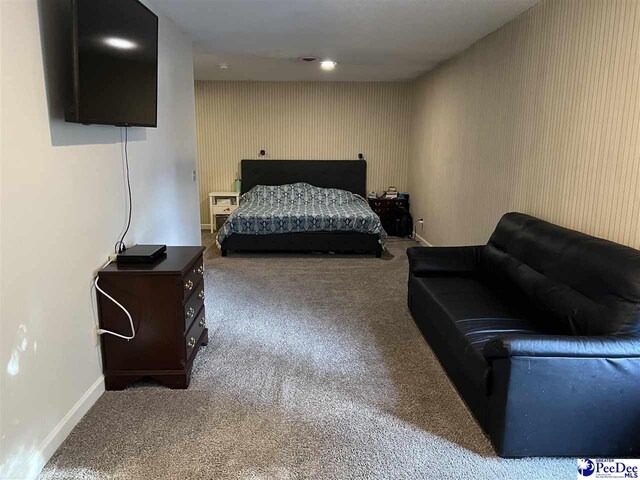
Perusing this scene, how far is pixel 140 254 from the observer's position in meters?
2.65

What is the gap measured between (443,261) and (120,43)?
2539 millimetres

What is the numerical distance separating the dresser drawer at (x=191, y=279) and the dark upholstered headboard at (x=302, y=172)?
421 cm

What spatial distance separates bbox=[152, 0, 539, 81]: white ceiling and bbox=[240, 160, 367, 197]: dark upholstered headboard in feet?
5.30

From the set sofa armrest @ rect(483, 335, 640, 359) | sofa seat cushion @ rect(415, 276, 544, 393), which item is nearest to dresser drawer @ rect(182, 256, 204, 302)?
sofa seat cushion @ rect(415, 276, 544, 393)

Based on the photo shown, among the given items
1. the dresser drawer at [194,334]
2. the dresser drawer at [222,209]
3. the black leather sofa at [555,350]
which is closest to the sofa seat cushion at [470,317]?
the black leather sofa at [555,350]

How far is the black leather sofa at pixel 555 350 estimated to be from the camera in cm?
192

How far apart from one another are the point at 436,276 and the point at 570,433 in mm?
1608

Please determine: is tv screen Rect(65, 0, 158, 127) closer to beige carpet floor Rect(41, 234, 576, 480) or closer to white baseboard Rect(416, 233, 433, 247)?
beige carpet floor Rect(41, 234, 576, 480)

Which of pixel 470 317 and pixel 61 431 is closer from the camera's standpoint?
pixel 61 431

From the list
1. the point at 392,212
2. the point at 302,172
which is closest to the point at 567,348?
the point at 392,212

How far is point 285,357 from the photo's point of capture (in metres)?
3.04

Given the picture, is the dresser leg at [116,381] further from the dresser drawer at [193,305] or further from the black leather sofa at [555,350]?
the black leather sofa at [555,350]

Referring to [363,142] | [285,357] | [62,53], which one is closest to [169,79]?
[62,53]

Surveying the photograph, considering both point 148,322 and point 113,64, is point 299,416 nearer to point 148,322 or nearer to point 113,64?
point 148,322
